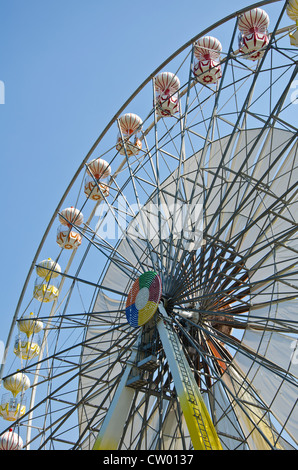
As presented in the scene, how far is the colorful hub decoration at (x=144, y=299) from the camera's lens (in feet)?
47.9

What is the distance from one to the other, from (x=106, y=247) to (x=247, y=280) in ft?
15.9

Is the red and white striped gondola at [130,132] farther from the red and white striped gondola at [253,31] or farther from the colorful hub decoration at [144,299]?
the colorful hub decoration at [144,299]

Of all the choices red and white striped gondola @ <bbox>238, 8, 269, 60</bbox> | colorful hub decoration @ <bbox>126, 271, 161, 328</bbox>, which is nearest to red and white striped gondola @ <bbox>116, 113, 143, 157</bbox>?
red and white striped gondola @ <bbox>238, 8, 269, 60</bbox>

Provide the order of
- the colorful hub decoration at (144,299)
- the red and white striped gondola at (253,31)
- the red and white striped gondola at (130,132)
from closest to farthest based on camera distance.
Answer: the colorful hub decoration at (144,299)
the red and white striped gondola at (253,31)
the red and white striped gondola at (130,132)

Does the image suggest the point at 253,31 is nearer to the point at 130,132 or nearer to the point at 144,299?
the point at 130,132

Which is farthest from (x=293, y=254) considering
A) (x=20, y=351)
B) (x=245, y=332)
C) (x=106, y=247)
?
(x=20, y=351)

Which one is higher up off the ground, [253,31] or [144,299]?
[253,31]

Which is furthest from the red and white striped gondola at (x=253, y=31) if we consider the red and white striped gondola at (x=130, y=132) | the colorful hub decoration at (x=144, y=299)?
the colorful hub decoration at (x=144, y=299)

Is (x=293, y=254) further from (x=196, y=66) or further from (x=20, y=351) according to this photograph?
(x=20, y=351)

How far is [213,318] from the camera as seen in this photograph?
17.2 metres

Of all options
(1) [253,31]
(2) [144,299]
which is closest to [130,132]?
(1) [253,31]

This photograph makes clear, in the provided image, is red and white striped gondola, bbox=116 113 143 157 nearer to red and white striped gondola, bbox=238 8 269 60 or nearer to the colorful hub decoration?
red and white striped gondola, bbox=238 8 269 60

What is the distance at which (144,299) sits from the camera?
49.2ft

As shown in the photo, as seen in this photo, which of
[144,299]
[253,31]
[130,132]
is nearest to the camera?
[144,299]
